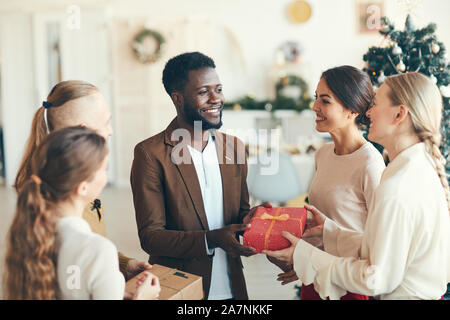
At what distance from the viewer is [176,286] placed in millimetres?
1177

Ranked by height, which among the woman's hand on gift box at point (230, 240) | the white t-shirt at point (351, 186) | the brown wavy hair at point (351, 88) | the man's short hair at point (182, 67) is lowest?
the woman's hand on gift box at point (230, 240)

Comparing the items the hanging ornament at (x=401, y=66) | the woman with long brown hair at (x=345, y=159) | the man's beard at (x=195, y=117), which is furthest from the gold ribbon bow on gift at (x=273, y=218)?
the hanging ornament at (x=401, y=66)

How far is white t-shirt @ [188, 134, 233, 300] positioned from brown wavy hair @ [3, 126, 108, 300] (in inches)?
22.6

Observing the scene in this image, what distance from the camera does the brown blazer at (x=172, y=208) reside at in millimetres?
1452

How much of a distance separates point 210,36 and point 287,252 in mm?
5516

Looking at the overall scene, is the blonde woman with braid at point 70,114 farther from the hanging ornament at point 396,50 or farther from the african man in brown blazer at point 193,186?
the hanging ornament at point 396,50

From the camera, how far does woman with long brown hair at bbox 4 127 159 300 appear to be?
97cm

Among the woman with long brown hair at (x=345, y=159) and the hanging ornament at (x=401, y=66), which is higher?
the hanging ornament at (x=401, y=66)

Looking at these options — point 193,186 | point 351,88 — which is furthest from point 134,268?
point 351,88

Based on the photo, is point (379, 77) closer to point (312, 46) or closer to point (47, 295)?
point (47, 295)

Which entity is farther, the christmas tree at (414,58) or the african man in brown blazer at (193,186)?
the christmas tree at (414,58)

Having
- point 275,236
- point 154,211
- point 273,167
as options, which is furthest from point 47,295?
point 273,167

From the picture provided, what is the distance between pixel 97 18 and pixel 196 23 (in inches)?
59.3

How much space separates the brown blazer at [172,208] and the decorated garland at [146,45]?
16.1 feet
